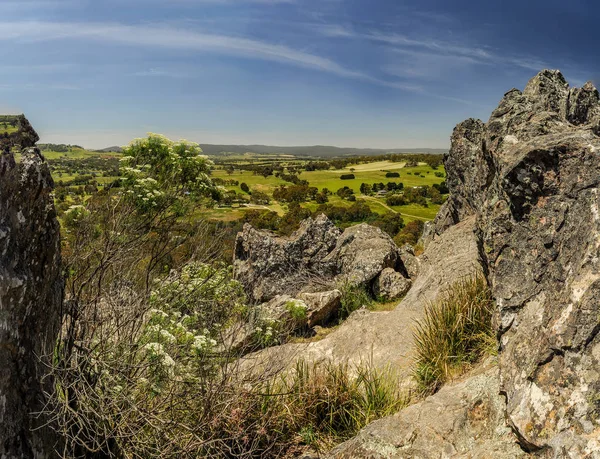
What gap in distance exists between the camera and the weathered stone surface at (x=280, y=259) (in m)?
15.1

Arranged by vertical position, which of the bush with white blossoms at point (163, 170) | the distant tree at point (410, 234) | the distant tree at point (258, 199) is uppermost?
the bush with white blossoms at point (163, 170)

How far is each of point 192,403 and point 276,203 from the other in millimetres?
46340

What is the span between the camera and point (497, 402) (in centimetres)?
389

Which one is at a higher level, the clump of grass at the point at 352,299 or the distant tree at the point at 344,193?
the distant tree at the point at 344,193

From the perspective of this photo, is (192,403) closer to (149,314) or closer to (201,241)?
(149,314)

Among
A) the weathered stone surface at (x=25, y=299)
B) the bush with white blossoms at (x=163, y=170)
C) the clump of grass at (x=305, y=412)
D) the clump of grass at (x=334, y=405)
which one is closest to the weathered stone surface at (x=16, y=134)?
the weathered stone surface at (x=25, y=299)

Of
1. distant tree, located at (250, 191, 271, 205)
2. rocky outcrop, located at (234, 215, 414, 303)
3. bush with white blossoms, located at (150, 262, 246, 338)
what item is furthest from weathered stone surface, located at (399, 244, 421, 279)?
distant tree, located at (250, 191, 271, 205)

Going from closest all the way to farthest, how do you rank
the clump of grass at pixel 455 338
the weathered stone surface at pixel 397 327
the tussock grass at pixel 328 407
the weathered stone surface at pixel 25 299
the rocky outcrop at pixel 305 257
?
the weathered stone surface at pixel 25 299
the tussock grass at pixel 328 407
the clump of grass at pixel 455 338
the weathered stone surface at pixel 397 327
the rocky outcrop at pixel 305 257

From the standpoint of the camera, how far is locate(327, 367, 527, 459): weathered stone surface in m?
3.64

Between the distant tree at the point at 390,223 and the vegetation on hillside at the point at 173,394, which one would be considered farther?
the distant tree at the point at 390,223

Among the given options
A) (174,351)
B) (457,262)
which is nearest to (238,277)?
(457,262)

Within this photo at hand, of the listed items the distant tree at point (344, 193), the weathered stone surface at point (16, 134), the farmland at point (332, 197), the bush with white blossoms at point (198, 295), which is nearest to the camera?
the weathered stone surface at point (16, 134)

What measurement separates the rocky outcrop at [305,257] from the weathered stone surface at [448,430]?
948 centimetres

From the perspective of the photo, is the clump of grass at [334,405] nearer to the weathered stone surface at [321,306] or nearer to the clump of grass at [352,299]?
the weathered stone surface at [321,306]
